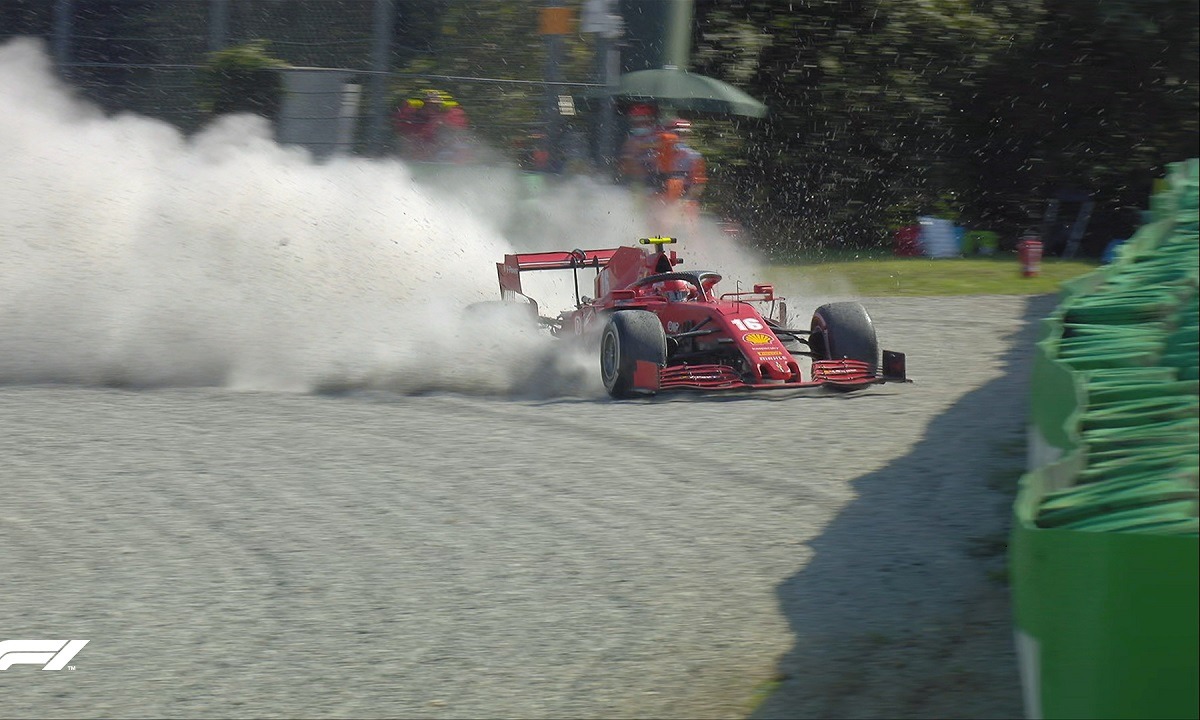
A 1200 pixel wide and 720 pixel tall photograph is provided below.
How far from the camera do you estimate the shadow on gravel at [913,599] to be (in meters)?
4.00

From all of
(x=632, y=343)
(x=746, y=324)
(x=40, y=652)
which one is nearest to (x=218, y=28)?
(x=632, y=343)

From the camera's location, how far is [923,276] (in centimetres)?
1569

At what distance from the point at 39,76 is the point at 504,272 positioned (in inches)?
234

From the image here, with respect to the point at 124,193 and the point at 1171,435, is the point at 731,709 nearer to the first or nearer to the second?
the point at 1171,435

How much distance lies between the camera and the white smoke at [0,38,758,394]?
9555 mm

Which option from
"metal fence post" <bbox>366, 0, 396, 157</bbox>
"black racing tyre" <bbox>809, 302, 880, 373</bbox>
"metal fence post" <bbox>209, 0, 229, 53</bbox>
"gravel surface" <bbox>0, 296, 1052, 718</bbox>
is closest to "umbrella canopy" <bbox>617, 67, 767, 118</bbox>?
"metal fence post" <bbox>366, 0, 396, 157</bbox>

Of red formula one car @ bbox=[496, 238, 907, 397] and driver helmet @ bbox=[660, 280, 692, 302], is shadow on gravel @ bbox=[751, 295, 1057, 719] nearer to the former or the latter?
red formula one car @ bbox=[496, 238, 907, 397]

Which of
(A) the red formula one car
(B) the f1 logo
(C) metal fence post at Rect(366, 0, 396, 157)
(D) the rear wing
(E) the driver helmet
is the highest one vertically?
(C) metal fence post at Rect(366, 0, 396, 157)

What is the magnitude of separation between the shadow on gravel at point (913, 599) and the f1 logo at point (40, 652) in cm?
248

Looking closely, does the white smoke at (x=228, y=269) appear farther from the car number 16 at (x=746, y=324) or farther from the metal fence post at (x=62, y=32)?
the metal fence post at (x=62, y=32)

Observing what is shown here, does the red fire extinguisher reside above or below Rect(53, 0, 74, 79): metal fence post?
below

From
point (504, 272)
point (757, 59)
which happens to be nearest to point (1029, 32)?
point (757, 59)

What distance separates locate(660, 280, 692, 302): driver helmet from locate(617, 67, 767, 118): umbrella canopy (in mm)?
8093

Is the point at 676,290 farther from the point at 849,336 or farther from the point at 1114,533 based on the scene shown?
the point at 1114,533
